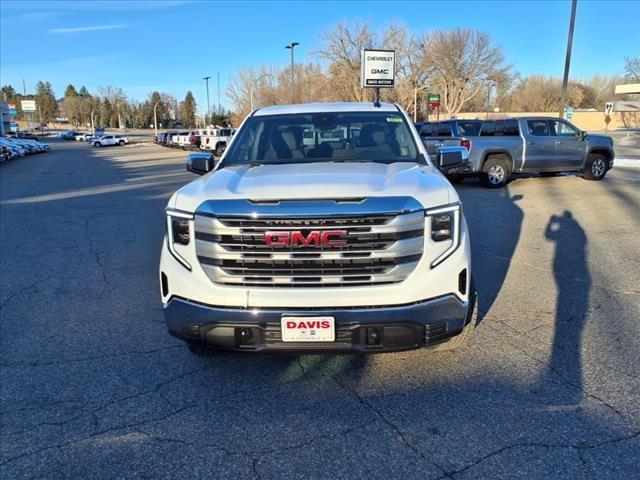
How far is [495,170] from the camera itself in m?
13.7

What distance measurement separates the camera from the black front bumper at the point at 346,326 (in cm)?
306

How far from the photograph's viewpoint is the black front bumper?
306 cm

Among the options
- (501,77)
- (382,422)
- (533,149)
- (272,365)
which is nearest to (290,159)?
(272,365)

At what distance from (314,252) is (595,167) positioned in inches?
552

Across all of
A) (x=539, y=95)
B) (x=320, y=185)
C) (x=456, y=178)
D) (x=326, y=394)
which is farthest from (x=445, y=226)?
(x=539, y=95)

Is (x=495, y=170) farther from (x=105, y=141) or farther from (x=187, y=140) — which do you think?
(x=105, y=141)

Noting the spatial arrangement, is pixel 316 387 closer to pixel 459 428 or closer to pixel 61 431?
pixel 459 428

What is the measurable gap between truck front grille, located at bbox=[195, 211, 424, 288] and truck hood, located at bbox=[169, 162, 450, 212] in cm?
16

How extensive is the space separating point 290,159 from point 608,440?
3.10m

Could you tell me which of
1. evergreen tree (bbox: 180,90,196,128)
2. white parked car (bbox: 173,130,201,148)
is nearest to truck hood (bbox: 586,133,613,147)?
white parked car (bbox: 173,130,201,148)

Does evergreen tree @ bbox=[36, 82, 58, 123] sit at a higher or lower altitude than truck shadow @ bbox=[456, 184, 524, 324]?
higher

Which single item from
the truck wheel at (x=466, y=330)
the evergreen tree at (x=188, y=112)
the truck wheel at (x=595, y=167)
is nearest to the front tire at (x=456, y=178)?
the truck wheel at (x=595, y=167)

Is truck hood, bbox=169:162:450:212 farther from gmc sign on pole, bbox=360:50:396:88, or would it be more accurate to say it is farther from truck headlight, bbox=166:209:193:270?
gmc sign on pole, bbox=360:50:396:88

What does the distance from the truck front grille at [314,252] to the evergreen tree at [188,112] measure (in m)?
148
